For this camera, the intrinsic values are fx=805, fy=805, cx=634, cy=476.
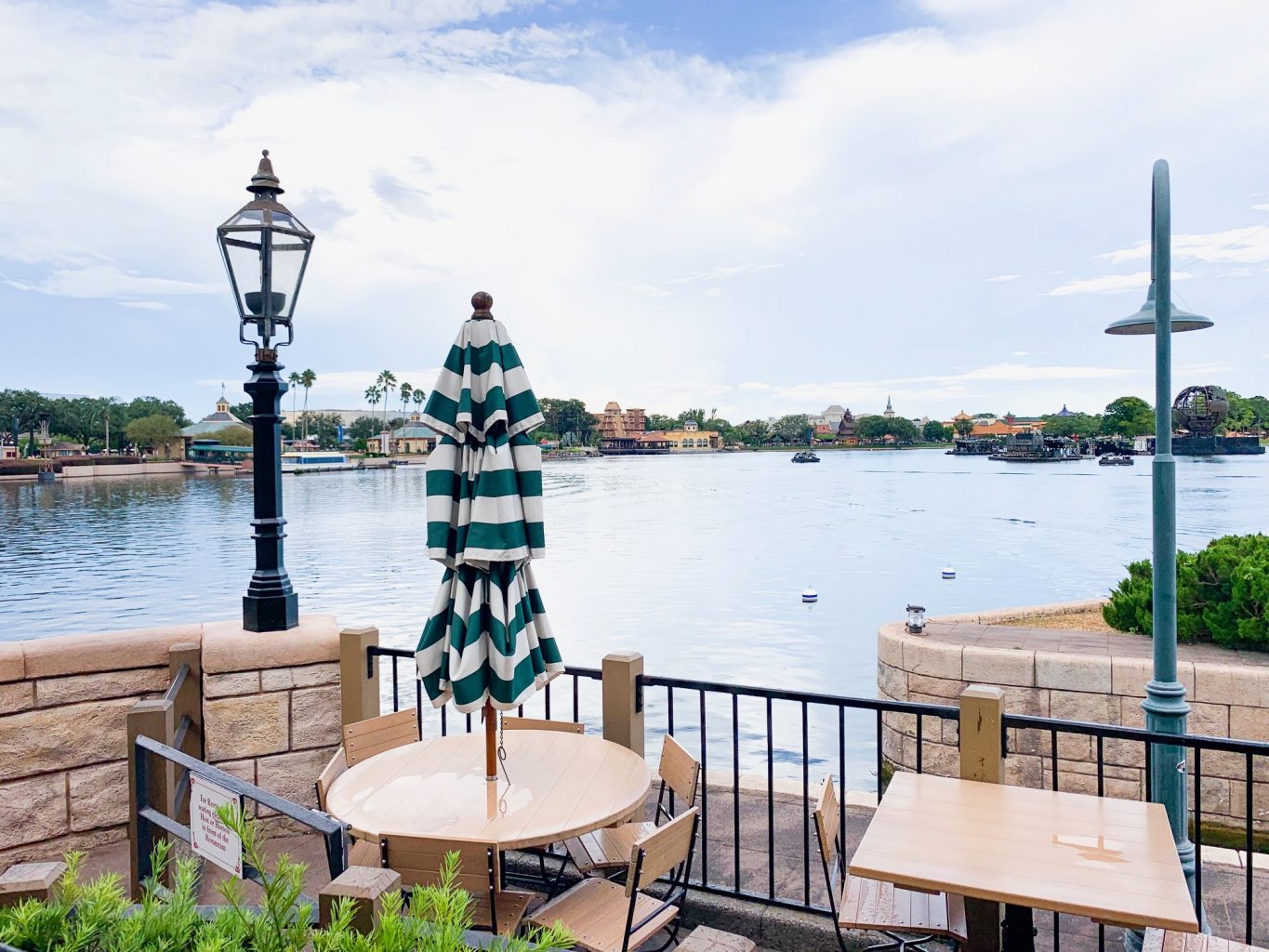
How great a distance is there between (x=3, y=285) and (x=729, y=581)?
424ft

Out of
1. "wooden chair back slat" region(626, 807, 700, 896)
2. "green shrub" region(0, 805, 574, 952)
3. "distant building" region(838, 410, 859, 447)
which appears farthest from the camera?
"distant building" region(838, 410, 859, 447)

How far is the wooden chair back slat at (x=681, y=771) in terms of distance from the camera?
3678mm

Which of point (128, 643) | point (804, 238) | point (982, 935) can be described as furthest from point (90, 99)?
point (804, 238)

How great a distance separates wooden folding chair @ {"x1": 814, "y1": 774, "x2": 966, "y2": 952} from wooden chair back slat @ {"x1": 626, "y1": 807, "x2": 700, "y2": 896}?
1.88ft

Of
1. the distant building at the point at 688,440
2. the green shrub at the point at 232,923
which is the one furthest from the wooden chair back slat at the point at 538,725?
the distant building at the point at 688,440

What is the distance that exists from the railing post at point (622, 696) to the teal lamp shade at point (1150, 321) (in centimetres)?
399

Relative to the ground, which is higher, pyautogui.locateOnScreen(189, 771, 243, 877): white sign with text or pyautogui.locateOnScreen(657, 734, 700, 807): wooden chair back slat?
pyautogui.locateOnScreen(189, 771, 243, 877): white sign with text

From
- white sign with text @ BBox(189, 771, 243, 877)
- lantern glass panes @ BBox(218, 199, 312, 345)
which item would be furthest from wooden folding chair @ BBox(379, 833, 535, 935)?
lantern glass panes @ BBox(218, 199, 312, 345)

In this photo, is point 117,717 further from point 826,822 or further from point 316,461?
point 316,461

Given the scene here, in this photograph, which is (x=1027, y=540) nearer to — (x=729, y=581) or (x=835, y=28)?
(x=729, y=581)

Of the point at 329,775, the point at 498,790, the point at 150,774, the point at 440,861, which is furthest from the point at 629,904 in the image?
the point at 150,774

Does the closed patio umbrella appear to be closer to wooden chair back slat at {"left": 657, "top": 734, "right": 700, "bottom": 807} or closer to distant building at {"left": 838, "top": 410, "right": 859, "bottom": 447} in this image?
wooden chair back slat at {"left": 657, "top": 734, "right": 700, "bottom": 807}

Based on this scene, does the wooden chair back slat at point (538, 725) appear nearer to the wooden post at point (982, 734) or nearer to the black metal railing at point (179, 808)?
the black metal railing at point (179, 808)

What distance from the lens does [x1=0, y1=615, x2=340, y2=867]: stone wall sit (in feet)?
14.6
